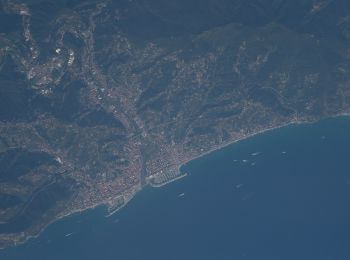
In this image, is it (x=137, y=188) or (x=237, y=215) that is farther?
(x=137, y=188)

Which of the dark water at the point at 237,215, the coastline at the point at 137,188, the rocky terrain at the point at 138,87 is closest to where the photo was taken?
the dark water at the point at 237,215

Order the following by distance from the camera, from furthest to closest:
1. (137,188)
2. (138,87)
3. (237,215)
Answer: (138,87)
(137,188)
(237,215)

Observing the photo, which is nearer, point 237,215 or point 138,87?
point 237,215

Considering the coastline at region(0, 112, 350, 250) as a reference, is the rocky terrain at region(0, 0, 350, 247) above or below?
above

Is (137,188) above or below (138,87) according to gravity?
below

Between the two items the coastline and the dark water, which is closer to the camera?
the dark water

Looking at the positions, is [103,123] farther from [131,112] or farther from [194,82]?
[194,82]

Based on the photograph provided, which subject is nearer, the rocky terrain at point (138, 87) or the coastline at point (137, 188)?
the coastline at point (137, 188)

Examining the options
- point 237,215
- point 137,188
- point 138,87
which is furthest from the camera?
point 138,87
